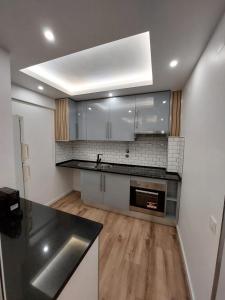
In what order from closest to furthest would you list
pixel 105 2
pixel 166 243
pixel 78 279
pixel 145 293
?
pixel 78 279
pixel 105 2
pixel 145 293
pixel 166 243

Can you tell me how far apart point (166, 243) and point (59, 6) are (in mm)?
2882

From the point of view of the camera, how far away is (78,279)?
78cm

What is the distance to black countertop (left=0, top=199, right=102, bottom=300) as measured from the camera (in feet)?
1.98

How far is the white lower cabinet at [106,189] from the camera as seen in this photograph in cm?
267

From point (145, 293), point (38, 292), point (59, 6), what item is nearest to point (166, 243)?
point (145, 293)

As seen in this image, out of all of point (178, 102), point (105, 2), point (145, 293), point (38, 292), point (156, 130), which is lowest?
point (145, 293)

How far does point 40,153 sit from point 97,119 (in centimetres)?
140

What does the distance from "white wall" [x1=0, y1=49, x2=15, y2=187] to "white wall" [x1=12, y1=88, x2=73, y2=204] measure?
106 centimetres

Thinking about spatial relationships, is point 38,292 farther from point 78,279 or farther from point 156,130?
point 156,130

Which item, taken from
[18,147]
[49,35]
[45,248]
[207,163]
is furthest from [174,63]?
[18,147]

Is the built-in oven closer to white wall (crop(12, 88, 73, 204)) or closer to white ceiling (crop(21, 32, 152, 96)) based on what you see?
white ceiling (crop(21, 32, 152, 96))

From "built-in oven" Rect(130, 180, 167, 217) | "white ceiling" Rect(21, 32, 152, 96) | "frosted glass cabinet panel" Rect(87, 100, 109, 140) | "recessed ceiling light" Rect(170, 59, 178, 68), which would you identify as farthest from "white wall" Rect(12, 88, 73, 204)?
"recessed ceiling light" Rect(170, 59, 178, 68)

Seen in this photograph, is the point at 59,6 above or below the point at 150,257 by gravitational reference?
above

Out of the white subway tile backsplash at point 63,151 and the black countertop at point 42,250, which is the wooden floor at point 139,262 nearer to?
the black countertop at point 42,250
